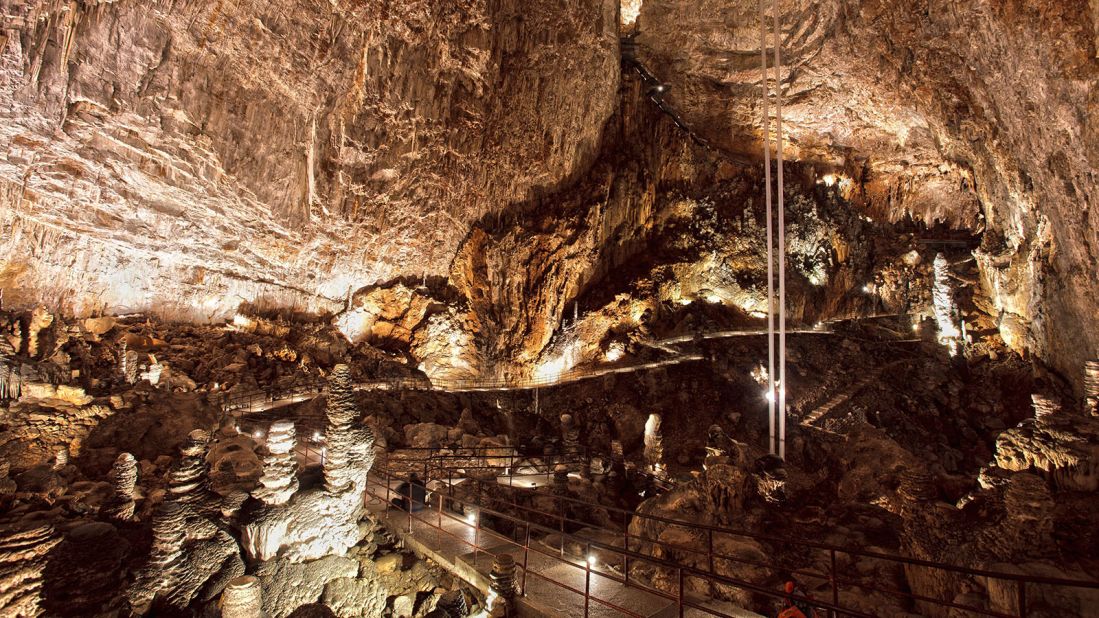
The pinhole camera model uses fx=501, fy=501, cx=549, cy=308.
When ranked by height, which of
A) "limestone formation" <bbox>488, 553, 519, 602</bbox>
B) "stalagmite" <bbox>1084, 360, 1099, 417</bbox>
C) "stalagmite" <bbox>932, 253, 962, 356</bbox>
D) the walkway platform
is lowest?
the walkway platform

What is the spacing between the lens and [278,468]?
6434 mm

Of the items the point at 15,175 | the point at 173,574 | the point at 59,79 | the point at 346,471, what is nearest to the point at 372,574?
the point at 346,471

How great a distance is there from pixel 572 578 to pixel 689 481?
353cm

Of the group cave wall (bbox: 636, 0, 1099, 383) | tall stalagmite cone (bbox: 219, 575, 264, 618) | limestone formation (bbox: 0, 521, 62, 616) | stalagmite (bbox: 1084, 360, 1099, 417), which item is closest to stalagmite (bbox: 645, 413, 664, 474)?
Result: stalagmite (bbox: 1084, 360, 1099, 417)

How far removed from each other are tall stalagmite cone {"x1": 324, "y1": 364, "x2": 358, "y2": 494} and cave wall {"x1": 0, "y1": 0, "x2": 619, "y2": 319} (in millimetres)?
8199

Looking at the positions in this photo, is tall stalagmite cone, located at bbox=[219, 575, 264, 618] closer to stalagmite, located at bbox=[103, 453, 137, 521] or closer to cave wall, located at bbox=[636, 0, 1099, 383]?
stalagmite, located at bbox=[103, 453, 137, 521]

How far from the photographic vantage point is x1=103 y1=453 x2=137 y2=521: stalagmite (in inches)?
279

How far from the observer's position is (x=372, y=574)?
21.4ft

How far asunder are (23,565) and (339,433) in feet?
10.2

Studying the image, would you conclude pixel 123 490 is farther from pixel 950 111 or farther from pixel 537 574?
pixel 950 111

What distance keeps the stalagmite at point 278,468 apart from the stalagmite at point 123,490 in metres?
2.25

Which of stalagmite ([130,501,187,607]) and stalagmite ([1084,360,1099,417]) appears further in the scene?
stalagmite ([1084,360,1099,417])

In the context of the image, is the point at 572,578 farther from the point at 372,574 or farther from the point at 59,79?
the point at 59,79

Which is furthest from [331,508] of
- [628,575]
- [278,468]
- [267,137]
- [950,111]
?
[950,111]
